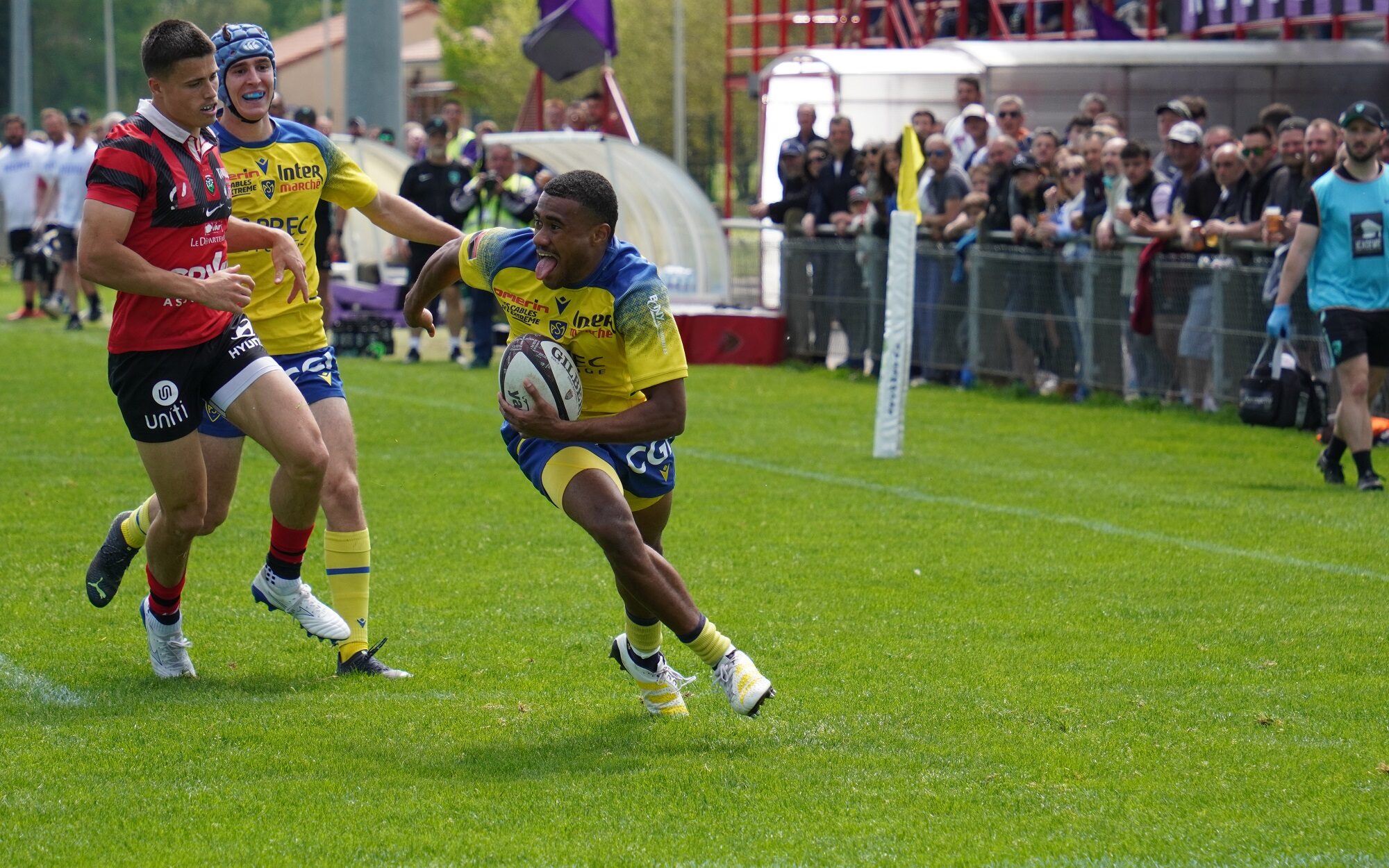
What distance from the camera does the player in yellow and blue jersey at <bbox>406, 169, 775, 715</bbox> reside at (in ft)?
18.7

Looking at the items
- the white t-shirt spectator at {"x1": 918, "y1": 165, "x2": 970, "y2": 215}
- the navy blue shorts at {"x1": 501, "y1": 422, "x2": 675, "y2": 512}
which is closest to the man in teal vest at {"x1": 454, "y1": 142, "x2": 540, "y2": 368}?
the white t-shirt spectator at {"x1": 918, "y1": 165, "x2": 970, "y2": 215}

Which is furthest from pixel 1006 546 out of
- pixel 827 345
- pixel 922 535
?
pixel 827 345

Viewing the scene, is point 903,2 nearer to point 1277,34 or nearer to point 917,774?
point 1277,34

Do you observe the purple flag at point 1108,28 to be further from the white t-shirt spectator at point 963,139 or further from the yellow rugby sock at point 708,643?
the yellow rugby sock at point 708,643

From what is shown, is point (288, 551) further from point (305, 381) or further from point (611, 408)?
point (611, 408)

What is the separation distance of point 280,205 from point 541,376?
182cm

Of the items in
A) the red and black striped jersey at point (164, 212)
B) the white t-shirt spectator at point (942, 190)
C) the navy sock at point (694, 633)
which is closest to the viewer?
the navy sock at point (694, 633)

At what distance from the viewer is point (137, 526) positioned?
276 inches

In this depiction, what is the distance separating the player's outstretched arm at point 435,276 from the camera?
6.29 metres

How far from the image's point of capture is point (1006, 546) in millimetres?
9219

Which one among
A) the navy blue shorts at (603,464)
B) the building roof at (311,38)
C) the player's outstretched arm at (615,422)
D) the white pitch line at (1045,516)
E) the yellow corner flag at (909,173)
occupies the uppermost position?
the building roof at (311,38)

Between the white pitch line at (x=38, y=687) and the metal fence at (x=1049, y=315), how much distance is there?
30.9 ft

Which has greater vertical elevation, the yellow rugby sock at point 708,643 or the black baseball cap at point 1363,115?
the black baseball cap at point 1363,115

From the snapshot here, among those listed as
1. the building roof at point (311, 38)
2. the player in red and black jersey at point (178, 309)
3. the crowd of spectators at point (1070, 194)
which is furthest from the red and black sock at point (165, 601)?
the building roof at point (311, 38)
